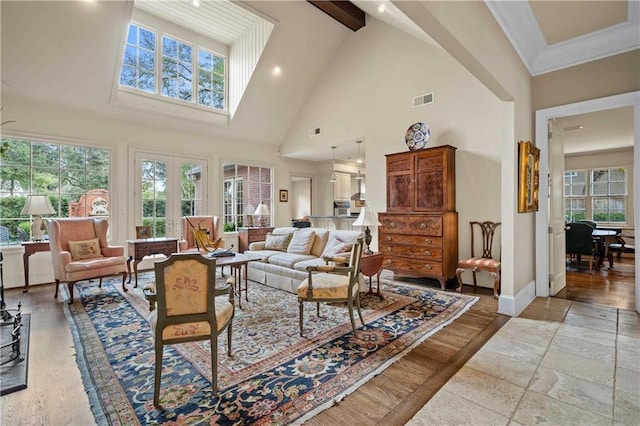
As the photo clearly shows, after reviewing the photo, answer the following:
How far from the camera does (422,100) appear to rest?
518 cm

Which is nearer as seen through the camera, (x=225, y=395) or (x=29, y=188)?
(x=225, y=395)

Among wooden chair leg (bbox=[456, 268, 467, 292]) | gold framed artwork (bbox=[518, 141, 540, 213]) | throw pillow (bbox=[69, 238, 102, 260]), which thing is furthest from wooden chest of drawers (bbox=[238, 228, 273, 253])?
gold framed artwork (bbox=[518, 141, 540, 213])

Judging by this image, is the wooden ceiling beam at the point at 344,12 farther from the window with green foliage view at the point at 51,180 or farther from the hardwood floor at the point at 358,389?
the hardwood floor at the point at 358,389

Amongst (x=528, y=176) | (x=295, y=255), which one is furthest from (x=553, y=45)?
(x=295, y=255)

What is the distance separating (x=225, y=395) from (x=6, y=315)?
9.91ft

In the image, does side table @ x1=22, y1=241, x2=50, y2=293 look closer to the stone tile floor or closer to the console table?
the console table

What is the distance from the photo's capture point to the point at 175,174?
20.8ft

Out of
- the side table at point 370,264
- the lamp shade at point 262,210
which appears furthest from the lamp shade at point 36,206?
the side table at point 370,264

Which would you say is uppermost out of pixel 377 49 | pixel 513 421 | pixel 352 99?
pixel 377 49

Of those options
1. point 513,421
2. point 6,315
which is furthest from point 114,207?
point 513,421

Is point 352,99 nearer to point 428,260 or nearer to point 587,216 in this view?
point 428,260

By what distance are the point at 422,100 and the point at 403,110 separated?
368 mm

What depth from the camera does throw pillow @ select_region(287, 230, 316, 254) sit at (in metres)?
4.79

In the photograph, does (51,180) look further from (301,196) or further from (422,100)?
(422,100)
